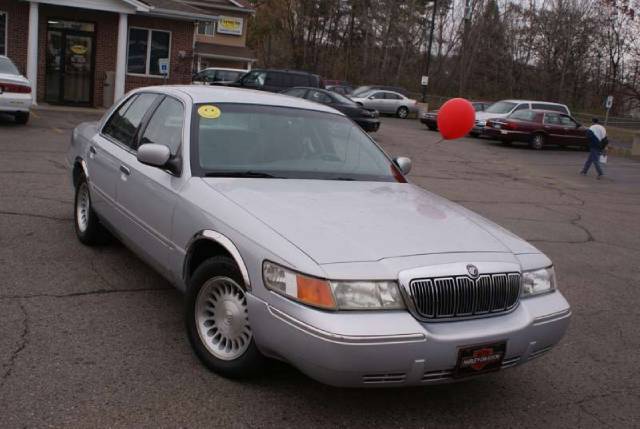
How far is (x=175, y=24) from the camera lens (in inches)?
934

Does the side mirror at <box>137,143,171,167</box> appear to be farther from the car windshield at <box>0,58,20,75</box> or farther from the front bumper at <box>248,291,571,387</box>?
the car windshield at <box>0,58,20,75</box>

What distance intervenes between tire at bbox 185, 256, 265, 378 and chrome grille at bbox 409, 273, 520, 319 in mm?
917

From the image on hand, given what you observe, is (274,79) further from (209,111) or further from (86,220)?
(209,111)

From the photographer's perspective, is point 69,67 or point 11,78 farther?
point 69,67

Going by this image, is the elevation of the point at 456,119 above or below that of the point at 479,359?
above

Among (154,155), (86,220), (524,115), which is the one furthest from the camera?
(524,115)

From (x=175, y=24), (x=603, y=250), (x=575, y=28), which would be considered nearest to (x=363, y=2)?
(x=575, y=28)

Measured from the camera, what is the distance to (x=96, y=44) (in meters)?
22.7

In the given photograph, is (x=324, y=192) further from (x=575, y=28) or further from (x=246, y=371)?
(x=575, y=28)

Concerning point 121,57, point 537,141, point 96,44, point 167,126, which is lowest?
point 537,141

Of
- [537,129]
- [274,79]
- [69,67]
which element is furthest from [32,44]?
[537,129]

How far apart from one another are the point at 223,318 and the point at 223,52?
144ft

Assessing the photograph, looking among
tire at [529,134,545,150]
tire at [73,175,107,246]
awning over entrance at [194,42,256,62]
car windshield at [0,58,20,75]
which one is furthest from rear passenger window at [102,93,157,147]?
awning over entrance at [194,42,256,62]

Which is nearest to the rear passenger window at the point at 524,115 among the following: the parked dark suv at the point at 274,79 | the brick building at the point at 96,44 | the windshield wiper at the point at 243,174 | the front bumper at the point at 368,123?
the front bumper at the point at 368,123
